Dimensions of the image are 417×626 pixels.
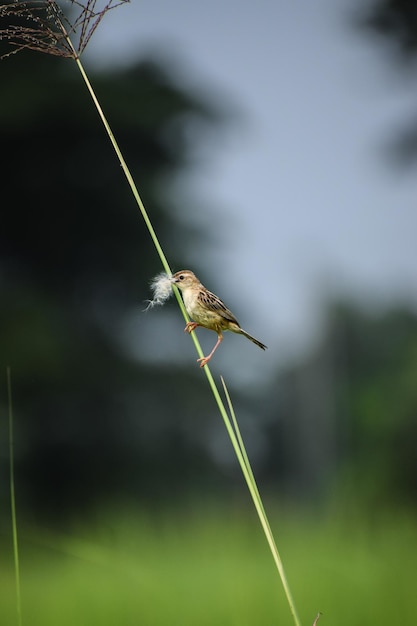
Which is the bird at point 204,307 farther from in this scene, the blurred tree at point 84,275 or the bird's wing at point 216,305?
the blurred tree at point 84,275

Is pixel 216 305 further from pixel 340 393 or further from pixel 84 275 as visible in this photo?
pixel 84 275

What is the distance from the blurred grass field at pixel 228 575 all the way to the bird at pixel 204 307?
64 cm

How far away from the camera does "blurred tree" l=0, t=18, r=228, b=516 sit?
10.8 meters

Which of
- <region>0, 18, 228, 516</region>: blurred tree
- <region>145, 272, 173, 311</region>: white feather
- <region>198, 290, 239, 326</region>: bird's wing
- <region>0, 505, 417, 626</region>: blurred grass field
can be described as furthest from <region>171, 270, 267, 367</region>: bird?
<region>0, 18, 228, 516</region>: blurred tree

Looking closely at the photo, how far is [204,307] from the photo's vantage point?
205cm

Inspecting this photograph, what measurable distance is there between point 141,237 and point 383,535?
9.41m

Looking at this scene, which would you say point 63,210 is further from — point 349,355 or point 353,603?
point 353,603

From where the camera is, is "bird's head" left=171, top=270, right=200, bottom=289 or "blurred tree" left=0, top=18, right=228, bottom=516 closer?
"bird's head" left=171, top=270, right=200, bottom=289

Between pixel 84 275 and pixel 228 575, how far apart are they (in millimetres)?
9104

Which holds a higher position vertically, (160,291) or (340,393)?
(340,393)

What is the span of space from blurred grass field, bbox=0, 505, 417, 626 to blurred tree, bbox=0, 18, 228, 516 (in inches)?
261

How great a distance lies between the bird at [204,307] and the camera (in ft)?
6.69

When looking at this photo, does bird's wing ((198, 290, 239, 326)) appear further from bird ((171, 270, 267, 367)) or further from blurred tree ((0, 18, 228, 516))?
blurred tree ((0, 18, 228, 516))

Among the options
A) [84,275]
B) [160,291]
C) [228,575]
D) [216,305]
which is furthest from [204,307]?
[84,275]
